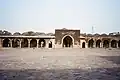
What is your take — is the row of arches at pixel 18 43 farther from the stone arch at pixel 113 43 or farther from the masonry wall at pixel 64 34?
the stone arch at pixel 113 43

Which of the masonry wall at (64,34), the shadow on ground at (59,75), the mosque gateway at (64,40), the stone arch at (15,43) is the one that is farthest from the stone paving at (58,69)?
the stone arch at (15,43)

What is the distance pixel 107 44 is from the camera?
45.5 m

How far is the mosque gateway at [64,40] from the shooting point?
128ft

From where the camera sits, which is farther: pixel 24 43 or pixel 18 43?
pixel 18 43

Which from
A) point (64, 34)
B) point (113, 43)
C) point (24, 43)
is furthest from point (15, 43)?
point (113, 43)

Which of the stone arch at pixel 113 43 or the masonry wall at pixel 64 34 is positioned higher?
the masonry wall at pixel 64 34

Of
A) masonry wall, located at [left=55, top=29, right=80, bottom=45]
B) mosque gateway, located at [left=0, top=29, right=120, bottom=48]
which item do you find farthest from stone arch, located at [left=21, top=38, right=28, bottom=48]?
masonry wall, located at [left=55, top=29, right=80, bottom=45]

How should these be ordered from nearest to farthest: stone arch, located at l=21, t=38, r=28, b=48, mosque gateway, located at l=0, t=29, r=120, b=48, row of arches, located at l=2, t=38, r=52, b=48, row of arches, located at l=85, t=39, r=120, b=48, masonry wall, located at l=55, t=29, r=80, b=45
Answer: masonry wall, located at l=55, t=29, r=80, b=45, mosque gateway, located at l=0, t=29, r=120, b=48, row of arches, located at l=2, t=38, r=52, b=48, stone arch, located at l=21, t=38, r=28, b=48, row of arches, located at l=85, t=39, r=120, b=48

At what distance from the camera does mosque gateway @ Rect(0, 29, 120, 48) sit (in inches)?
1538

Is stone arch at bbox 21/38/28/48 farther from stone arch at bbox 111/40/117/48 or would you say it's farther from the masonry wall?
stone arch at bbox 111/40/117/48

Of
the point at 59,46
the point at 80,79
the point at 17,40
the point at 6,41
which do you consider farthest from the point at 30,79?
the point at 6,41

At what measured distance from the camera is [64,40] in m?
42.3

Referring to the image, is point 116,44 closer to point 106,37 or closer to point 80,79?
point 106,37

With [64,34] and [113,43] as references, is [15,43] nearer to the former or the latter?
[64,34]
